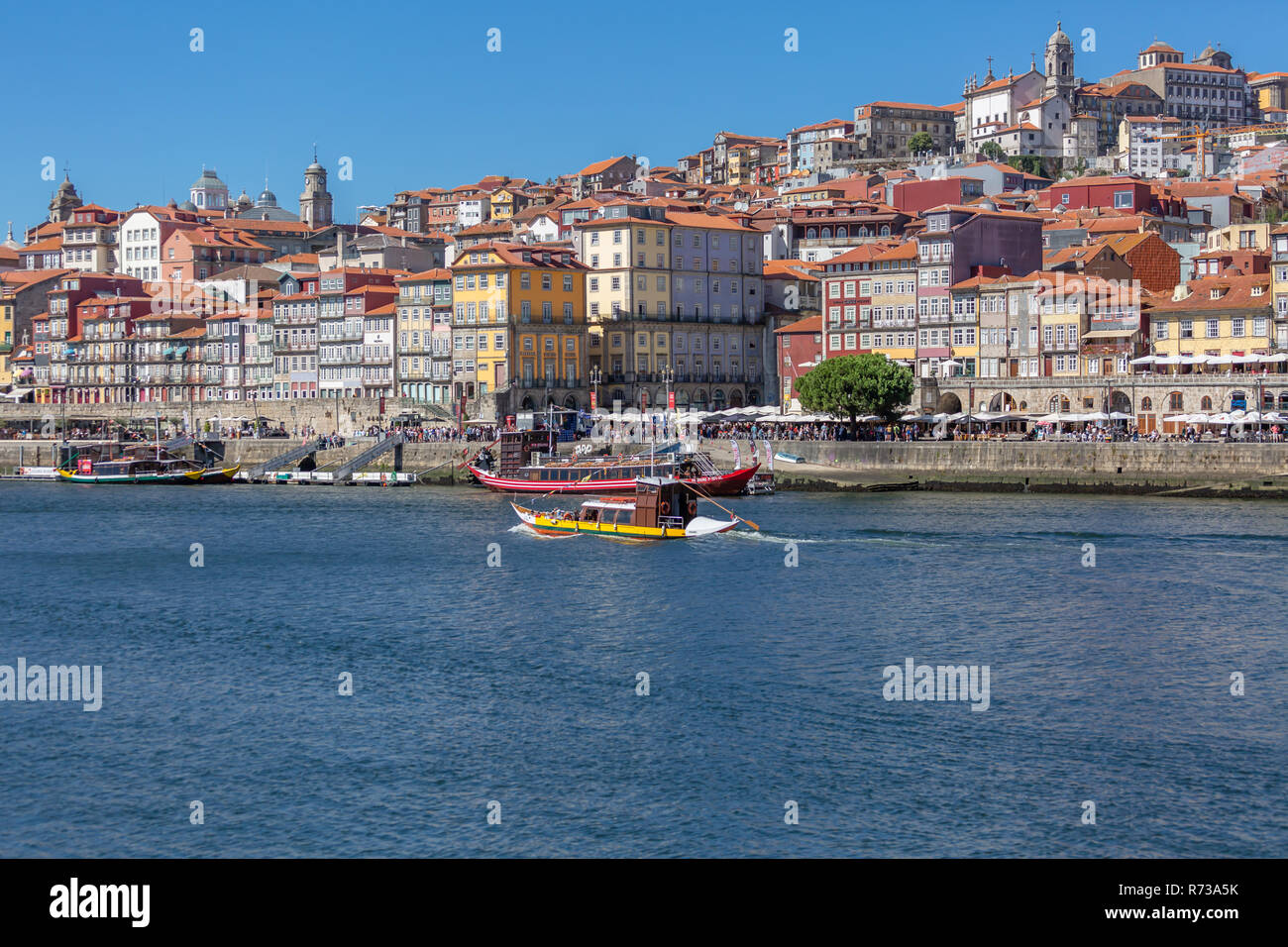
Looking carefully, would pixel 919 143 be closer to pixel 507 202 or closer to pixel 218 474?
pixel 507 202

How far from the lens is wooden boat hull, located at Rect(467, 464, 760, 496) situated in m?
64.8

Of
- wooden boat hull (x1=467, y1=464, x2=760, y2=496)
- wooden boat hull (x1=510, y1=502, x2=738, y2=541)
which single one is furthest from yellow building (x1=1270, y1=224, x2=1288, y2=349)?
wooden boat hull (x1=510, y1=502, x2=738, y2=541)

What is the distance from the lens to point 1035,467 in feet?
214

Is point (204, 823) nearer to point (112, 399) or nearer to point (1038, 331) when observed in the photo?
point (1038, 331)

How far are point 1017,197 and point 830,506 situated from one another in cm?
6720

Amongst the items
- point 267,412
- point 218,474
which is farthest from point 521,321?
point 218,474

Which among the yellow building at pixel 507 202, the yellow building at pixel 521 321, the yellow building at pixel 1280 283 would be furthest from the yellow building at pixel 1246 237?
the yellow building at pixel 507 202

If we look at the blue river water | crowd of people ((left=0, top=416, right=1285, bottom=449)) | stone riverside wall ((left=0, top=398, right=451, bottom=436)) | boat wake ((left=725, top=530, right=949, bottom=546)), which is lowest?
the blue river water

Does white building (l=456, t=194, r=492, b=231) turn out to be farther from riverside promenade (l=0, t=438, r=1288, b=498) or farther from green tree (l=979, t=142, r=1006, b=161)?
riverside promenade (l=0, t=438, r=1288, b=498)

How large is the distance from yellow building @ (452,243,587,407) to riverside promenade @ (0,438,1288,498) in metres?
18.3

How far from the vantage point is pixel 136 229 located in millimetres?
137875

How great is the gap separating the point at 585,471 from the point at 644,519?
1883 cm

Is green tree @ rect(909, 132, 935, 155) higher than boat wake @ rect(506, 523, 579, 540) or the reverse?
higher
